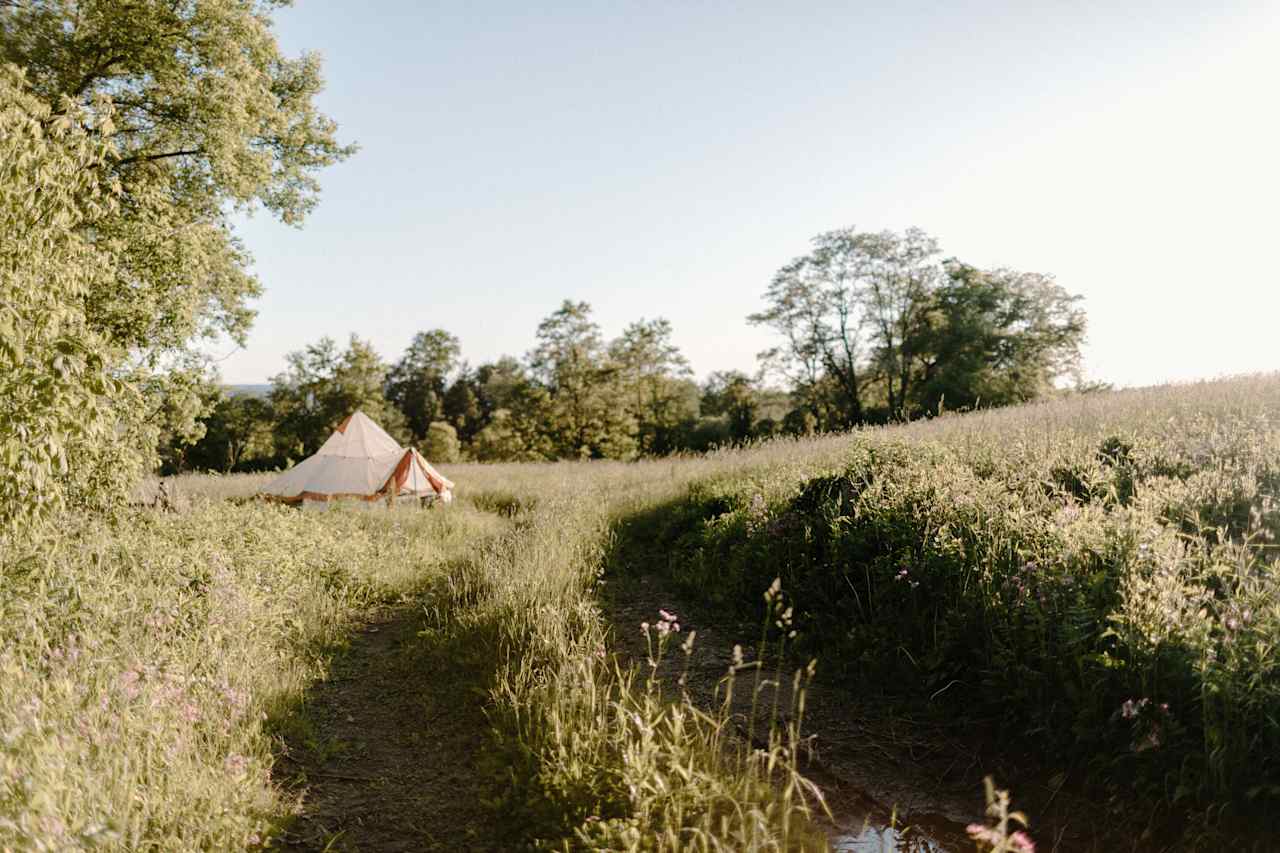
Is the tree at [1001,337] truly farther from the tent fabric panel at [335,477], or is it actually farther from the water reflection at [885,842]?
the water reflection at [885,842]

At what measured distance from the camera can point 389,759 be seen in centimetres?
420

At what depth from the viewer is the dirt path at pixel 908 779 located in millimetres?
2996

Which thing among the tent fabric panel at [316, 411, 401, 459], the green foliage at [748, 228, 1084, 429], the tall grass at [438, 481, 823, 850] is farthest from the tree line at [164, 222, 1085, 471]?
the tall grass at [438, 481, 823, 850]

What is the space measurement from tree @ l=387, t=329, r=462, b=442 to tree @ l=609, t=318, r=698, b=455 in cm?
2969

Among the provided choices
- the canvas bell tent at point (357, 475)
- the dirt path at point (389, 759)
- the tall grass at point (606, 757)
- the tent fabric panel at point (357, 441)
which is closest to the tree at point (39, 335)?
the dirt path at point (389, 759)

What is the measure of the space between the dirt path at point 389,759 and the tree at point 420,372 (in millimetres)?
62854

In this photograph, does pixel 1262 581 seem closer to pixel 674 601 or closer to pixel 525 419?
pixel 674 601

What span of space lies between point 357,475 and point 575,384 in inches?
882

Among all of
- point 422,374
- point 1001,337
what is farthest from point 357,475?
point 422,374

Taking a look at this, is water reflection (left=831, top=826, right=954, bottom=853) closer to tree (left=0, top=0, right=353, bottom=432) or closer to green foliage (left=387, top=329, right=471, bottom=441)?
tree (left=0, top=0, right=353, bottom=432)

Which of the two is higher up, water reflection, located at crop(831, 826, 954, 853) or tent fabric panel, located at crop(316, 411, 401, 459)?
tent fabric panel, located at crop(316, 411, 401, 459)

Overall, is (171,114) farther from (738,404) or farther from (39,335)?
(738,404)

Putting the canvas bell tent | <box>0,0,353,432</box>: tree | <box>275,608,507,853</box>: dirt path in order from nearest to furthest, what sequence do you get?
<box>275,608,507,853</box>: dirt path < <box>0,0,353,432</box>: tree < the canvas bell tent

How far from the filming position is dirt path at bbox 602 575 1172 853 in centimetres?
300
